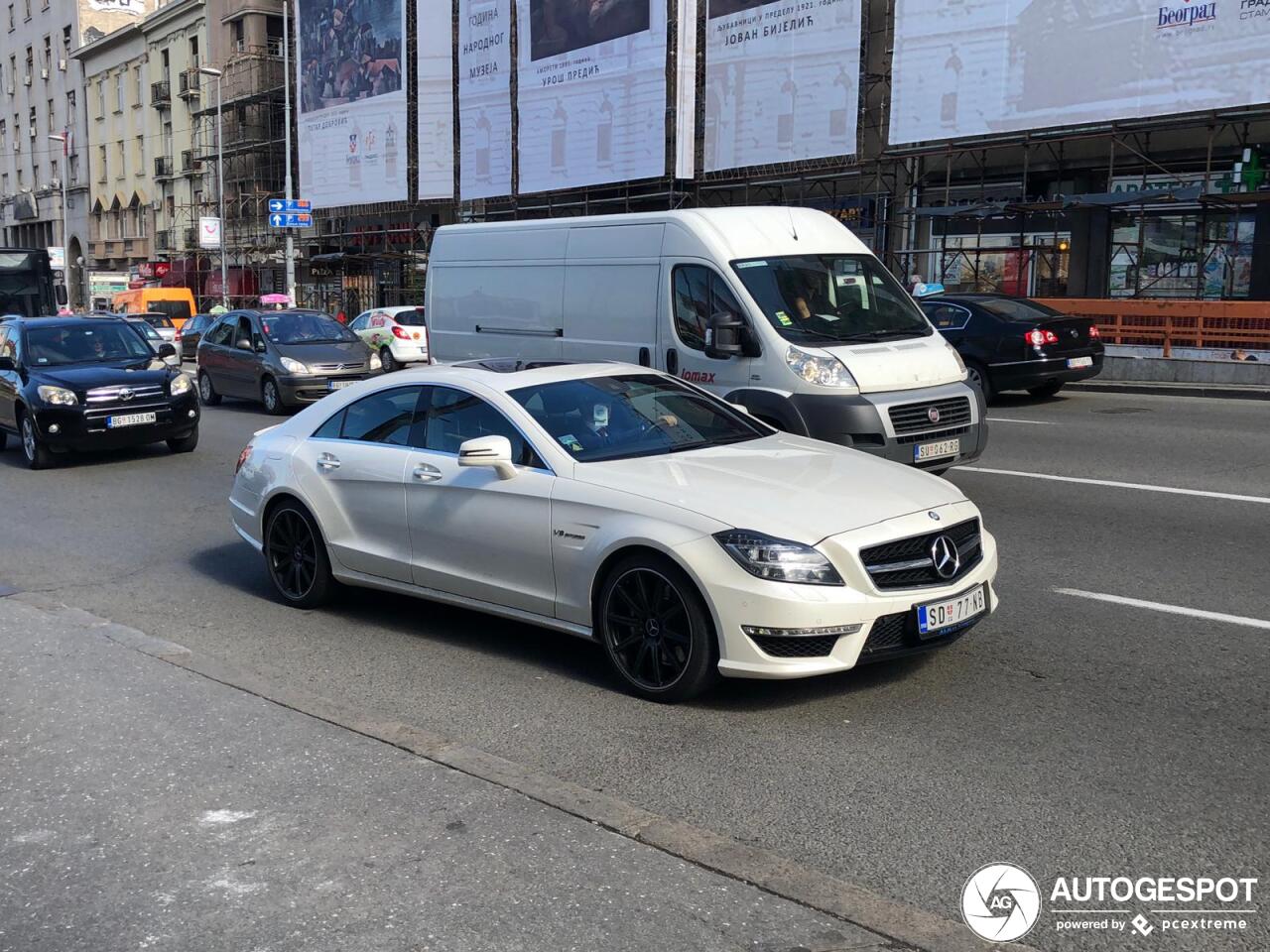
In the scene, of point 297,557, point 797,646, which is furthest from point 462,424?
point 797,646

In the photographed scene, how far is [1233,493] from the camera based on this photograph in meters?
9.91

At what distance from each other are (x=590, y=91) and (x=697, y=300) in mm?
25736

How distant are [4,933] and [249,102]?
174ft

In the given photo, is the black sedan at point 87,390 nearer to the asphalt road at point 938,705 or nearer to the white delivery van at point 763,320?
the asphalt road at point 938,705

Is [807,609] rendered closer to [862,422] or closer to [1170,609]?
[1170,609]

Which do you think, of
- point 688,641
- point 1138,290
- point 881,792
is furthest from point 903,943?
point 1138,290

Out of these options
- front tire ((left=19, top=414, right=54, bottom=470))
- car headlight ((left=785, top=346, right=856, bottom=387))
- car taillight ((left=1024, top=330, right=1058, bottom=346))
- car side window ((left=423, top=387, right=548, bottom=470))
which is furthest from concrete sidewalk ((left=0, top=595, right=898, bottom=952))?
car taillight ((left=1024, top=330, right=1058, bottom=346))

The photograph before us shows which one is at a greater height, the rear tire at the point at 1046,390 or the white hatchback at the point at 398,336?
the white hatchback at the point at 398,336

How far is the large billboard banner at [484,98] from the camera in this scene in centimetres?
3769

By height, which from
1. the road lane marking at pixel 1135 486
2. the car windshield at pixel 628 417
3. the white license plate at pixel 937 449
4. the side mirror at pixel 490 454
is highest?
the car windshield at pixel 628 417

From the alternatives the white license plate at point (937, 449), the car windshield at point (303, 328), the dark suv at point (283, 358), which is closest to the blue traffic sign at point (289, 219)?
the dark suv at point (283, 358)

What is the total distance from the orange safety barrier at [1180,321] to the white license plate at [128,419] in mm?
14721

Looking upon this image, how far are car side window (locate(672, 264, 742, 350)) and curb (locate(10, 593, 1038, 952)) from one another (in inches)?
210

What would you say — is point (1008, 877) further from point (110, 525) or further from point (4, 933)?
point (110, 525)
